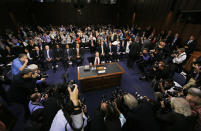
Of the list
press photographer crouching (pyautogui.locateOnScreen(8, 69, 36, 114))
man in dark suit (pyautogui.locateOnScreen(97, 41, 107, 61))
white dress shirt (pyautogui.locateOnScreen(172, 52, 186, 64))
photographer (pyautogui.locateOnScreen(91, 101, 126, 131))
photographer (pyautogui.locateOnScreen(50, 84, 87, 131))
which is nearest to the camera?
photographer (pyautogui.locateOnScreen(50, 84, 87, 131))

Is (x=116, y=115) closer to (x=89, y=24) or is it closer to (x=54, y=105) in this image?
(x=54, y=105)

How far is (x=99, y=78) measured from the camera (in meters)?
3.55

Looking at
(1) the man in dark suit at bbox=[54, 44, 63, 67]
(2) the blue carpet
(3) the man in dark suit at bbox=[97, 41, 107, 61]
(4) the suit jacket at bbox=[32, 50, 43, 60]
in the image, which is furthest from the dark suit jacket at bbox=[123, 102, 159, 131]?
(4) the suit jacket at bbox=[32, 50, 43, 60]

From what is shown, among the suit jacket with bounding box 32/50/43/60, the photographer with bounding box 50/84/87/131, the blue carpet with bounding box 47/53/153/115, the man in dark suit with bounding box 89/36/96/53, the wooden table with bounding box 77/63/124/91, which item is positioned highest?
the man in dark suit with bounding box 89/36/96/53

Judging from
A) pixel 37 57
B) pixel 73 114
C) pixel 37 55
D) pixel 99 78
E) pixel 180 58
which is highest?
pixel 180 58

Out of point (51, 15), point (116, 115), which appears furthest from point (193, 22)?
point (51, 15)

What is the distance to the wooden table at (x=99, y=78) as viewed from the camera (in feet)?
11.2

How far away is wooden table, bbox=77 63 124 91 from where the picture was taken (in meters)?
3.41

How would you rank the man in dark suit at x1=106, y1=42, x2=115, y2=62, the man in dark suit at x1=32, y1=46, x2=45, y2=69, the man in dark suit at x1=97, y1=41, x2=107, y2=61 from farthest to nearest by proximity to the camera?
the man in dark suit at x1=106, y1=42, x2=115, y2=62 < the man in dark suit at x1=97, y1=41, x2=107, y2=61 < the man in dark suit at x1=32, y1=46, x2=45, y2=69

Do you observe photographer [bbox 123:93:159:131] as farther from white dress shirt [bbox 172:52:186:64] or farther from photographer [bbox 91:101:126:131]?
white dress shirt [bbox 172:52:186:64]

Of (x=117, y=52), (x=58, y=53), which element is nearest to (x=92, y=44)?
(x=117, y=52)

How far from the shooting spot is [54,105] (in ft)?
5.67

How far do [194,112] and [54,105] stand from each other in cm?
245

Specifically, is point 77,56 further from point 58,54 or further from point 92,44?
point 92,44
